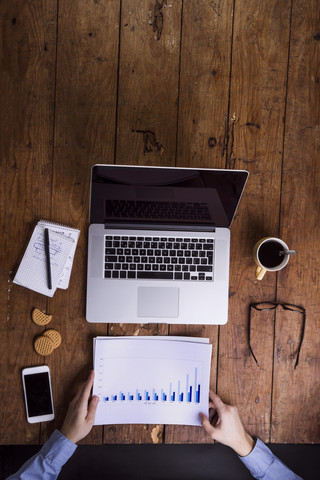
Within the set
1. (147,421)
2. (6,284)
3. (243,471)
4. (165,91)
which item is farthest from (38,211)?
(243,471)

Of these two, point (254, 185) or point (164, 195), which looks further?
point (254, 185)

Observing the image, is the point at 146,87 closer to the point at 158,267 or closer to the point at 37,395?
the point at 158,267

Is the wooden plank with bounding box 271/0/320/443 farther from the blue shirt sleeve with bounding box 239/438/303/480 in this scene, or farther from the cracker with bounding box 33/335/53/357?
the cracker with bounding box 33/335/53/357

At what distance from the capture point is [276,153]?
1.12 metres

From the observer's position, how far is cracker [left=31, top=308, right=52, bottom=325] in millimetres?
1063

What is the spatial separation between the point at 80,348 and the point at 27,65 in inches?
34.0

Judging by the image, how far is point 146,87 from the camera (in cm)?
108

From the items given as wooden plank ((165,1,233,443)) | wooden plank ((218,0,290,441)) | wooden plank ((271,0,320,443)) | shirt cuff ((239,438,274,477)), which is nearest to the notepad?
wooden plank ((165,1,233,443))

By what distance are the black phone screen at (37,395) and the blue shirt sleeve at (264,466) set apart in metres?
0.62

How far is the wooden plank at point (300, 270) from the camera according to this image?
1121 millimetres

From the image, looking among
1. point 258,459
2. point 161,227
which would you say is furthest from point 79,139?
point 258,459

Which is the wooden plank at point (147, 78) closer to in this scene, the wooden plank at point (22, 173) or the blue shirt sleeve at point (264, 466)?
the wooden plank at point (22, 173)

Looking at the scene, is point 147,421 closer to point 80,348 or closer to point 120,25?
point 80,348

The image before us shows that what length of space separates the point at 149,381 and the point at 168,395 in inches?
2.8
